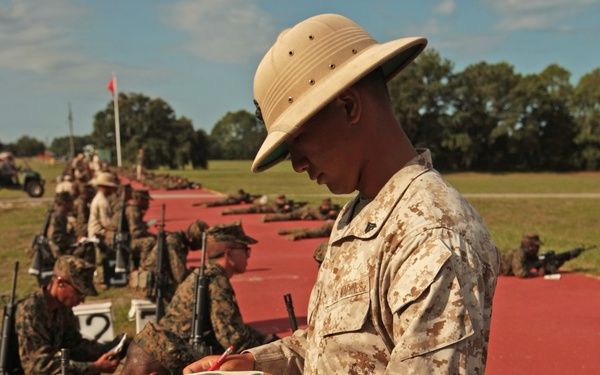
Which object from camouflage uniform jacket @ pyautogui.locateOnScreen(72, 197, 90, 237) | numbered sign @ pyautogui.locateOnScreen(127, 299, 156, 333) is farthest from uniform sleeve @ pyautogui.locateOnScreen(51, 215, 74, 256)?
numbered sign @ pyautogui.locateOnScreen(127, 299, 156, 333)

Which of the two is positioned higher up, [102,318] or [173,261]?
[173,261]

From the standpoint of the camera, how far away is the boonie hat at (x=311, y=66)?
1.59 meters

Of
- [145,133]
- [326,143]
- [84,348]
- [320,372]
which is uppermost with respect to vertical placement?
[145,133]

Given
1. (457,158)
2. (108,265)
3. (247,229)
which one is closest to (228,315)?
(108,265)

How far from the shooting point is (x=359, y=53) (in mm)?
1667

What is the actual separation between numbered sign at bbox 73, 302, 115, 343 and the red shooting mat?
6.17 ft

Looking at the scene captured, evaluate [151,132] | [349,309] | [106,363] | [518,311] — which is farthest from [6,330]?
→ [151,132]

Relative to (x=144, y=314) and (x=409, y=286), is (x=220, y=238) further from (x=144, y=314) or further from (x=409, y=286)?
(x=409, y=286)

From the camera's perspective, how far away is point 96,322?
6367 millimetres

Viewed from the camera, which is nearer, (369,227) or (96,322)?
(369,227)

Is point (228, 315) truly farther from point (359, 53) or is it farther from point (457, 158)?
point (457, 158)

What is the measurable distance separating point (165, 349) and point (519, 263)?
745cm

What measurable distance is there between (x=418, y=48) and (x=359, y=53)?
0.80ft

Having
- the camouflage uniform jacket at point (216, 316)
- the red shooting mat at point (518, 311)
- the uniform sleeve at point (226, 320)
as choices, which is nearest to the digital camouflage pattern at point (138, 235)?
the red shooting mat at point (518, 311)
